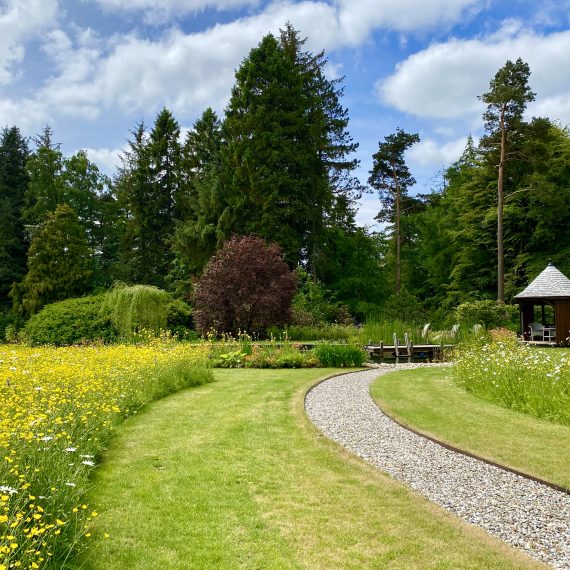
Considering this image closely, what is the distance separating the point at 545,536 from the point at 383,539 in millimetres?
1121

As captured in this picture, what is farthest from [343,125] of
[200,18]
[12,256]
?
[12,256]

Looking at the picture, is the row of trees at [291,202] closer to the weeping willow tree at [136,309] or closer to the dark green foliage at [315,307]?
the dark green foliage at [315,307]

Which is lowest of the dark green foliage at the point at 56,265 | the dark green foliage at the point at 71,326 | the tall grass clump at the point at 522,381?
the tall grass clump at the point at 522,381

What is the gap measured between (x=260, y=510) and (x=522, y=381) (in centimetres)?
593

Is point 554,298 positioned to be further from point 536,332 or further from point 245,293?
point 245,293

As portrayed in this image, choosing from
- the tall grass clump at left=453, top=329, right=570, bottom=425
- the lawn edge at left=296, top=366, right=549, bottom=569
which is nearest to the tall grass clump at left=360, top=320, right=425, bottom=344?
the tall grass clump at left=453, top=329, right=570, bottom=425

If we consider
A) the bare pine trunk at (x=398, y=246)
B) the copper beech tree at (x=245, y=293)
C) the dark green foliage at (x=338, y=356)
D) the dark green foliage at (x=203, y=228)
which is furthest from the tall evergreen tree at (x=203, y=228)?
the dark green foliage at (x=338, y=356)

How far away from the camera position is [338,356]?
520 inches

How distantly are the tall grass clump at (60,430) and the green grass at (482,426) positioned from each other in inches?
147

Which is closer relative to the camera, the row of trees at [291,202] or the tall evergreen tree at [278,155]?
the row of trees at [291,202]

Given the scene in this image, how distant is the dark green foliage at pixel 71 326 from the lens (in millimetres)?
18156

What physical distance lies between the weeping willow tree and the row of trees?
7806 millimetres

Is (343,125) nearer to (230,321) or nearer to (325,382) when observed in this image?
(230,321)

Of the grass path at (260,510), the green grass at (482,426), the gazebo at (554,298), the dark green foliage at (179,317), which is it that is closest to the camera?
the grass path at (260,510)
